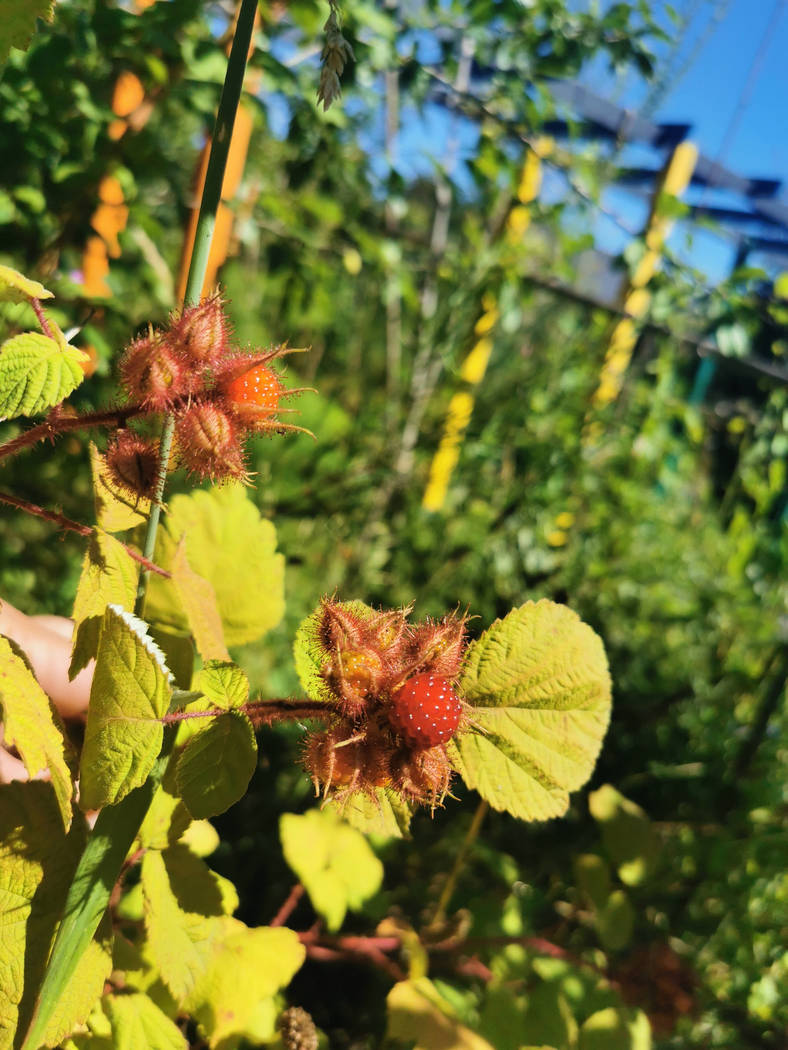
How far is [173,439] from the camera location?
39cm

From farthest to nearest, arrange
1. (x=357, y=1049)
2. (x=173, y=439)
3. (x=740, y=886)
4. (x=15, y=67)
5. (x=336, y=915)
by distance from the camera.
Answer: (x=740, y=886), (x=357, y=1049), (x=15, y=67), (x=336, y=915), (x=173, y=439)

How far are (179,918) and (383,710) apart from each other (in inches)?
7.6

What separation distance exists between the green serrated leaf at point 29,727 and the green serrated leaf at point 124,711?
18 millimetres

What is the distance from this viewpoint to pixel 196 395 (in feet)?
1.27

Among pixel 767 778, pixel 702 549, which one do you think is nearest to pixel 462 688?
pixel 767 778

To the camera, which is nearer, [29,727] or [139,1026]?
[29,727]

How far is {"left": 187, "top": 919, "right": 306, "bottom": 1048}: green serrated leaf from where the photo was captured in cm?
54

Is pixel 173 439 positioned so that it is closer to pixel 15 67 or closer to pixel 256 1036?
pixel 256 1036

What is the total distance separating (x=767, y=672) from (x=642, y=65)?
1.07 m

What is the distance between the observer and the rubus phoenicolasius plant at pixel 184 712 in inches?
14.3

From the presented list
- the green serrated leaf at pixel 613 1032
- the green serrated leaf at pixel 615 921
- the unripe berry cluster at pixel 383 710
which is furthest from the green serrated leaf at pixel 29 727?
the green serrated leaf at pixel 615 921

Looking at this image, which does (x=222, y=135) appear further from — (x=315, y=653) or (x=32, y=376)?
(x=315, y=653)

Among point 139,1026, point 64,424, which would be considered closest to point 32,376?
point 64,424

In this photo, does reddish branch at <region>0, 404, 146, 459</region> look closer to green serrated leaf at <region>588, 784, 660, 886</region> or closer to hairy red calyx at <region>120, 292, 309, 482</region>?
hairy red calyx at <region>120, 292, 309, 482</region>
